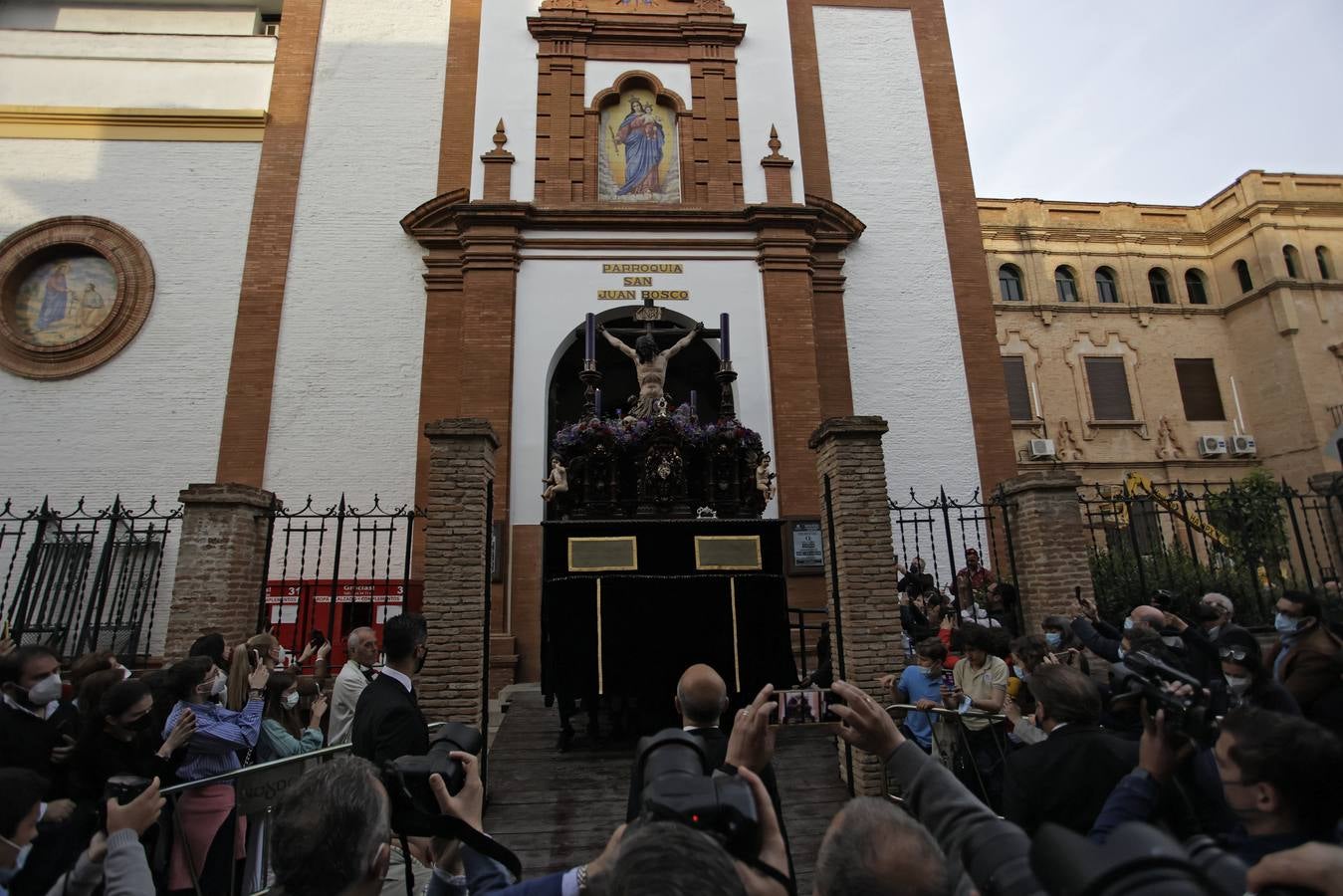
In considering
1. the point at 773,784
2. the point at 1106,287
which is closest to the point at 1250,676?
the point at 773,784

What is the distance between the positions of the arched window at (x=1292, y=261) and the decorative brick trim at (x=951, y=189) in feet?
59.0

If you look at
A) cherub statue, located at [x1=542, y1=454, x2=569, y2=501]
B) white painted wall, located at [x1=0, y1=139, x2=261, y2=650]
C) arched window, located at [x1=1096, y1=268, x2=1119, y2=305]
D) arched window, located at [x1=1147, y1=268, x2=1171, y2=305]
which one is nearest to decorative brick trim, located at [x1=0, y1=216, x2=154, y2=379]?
white painted wall, located at [x1=0, y1=139, x2=261, y2=650]

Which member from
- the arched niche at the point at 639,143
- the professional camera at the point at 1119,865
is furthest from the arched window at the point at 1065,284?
the professional camera at the point at 1119,865

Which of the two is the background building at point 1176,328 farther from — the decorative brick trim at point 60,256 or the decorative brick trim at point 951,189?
the decorative brick trim at point 60,256

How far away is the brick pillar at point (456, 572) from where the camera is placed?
243 inches

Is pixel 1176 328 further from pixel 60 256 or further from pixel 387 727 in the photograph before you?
pixel 60 256

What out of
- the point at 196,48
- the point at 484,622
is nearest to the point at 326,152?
the point at 196,48

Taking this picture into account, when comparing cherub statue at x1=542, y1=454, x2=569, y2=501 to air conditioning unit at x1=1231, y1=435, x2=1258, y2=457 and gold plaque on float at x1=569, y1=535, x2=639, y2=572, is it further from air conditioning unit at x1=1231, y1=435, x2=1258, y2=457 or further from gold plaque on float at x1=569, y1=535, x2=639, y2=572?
air conditioning unit at x1=1231, y1=435, x2=1258, y2=457

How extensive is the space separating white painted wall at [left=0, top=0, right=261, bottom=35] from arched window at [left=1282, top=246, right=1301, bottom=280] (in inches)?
1223

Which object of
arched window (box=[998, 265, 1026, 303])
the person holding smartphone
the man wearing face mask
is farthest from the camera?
arched window (box=[998, 265, 1026, 303])

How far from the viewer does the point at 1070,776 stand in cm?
279

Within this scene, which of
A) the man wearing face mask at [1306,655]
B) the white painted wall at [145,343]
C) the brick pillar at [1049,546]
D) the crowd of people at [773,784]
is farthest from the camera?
the white painted wall at [145,343]

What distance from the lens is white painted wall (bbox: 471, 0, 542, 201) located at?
1297 centimetres

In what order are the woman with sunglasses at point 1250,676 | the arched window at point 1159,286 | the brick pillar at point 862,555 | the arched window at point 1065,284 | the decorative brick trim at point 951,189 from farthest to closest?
the arched window at point 1159,286
the arched window at point 1065,284
the decorative brick trim at point 951,189
the brick pillar at point 862,555
the woman with sunglasses at point 1250,676
